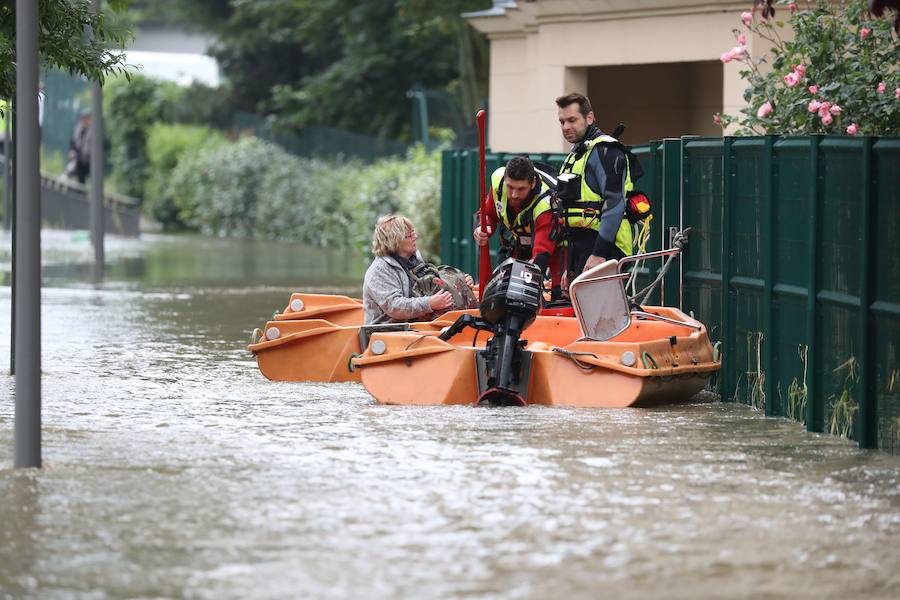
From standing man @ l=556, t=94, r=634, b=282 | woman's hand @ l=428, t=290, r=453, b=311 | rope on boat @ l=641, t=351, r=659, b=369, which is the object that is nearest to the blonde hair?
woman's hand @ l=428, t=290, r=453, b=311

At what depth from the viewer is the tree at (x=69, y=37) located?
1142 cm

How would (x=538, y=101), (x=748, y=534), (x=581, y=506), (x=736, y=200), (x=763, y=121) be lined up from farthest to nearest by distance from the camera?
1. (x=538, y=101)
2. (x=763, y=121)
3. (x=736, y=200)
4. (x=581, y=506)
5. (x=748, y=534)

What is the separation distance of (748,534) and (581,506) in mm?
761

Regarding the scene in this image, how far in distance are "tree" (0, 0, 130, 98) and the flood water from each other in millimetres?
2003

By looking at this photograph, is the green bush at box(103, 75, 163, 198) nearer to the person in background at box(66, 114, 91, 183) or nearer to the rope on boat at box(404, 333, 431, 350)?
the person in background at box(66, 114, 91, 183)

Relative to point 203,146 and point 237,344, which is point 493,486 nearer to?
point 237,344

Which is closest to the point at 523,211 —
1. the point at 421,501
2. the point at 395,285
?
the point at 395,285

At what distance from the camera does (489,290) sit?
34.1 ft

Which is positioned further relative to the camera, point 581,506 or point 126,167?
point 126,167

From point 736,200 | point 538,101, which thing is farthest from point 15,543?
point 538,101

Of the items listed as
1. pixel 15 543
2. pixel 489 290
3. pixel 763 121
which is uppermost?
pixel 763 121

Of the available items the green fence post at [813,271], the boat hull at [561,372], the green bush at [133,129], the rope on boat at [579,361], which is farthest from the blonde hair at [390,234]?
the green bush at [133,129]

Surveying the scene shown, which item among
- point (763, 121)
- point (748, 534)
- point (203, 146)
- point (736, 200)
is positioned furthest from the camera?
point (203, 146)

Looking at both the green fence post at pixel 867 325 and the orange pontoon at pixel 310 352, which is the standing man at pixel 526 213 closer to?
the orange pontoon at pixel 310 352
